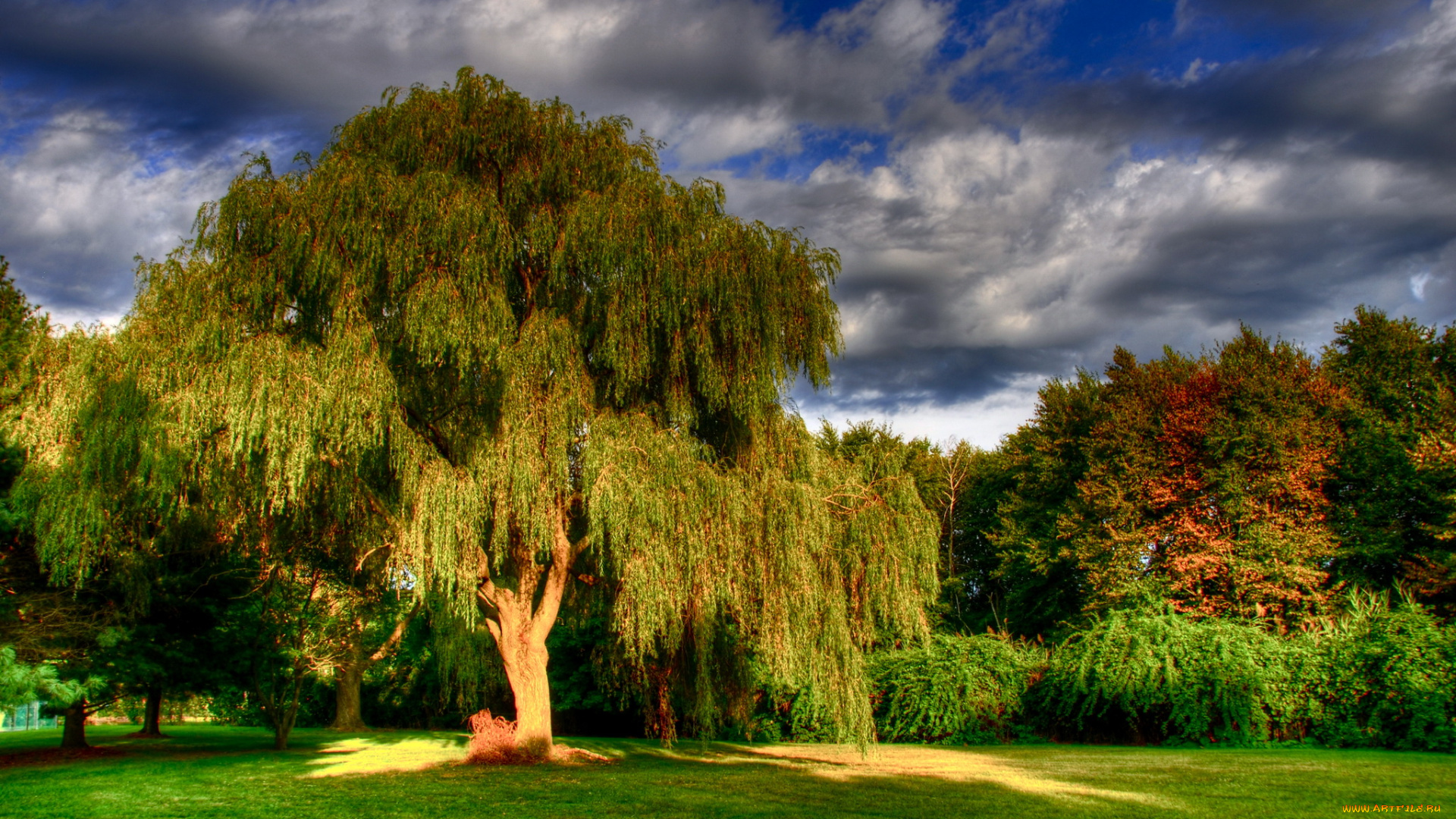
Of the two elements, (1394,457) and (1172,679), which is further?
(1394,457)

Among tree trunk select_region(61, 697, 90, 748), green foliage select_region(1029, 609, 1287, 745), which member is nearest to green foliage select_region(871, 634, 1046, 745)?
green foliage select_region(1029, 609, 1287, 745)

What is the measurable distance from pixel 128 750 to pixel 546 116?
45.0 feet

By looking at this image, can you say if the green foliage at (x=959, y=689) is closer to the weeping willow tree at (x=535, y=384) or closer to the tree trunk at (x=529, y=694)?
the weeping willow tree at (x=535, y=384)

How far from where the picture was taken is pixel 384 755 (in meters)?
14.5

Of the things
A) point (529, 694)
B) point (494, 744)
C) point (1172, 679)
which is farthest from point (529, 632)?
point (1172, 679)

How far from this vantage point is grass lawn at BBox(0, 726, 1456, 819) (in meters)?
8.05

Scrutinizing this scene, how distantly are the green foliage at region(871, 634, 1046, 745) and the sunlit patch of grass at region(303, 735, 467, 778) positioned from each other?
9.38 m

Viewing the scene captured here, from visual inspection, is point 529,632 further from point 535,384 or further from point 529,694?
point 535,384

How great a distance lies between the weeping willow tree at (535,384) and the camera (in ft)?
33.2

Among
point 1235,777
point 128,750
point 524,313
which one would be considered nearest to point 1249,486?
point 1235,777

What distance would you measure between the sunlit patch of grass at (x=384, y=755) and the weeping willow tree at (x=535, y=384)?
1.80 m

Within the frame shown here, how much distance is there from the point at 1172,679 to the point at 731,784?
32.1 feet

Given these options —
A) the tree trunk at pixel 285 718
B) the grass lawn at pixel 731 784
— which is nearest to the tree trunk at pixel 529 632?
the grass lawn at pixel 731 784

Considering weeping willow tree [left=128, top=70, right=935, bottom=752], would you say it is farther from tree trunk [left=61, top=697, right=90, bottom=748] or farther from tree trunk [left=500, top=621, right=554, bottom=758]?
tree trunk [left=61, top=697, right=90, bottom=748]
